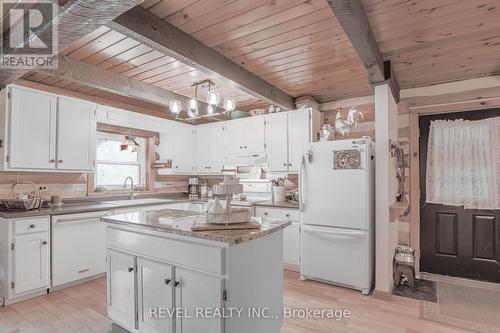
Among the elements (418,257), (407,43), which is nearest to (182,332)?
(407,43)

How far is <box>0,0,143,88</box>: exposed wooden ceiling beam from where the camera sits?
1.53m

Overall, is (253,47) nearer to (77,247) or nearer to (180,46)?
(180,46)

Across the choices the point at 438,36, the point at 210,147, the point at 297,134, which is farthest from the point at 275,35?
the point at 210,147

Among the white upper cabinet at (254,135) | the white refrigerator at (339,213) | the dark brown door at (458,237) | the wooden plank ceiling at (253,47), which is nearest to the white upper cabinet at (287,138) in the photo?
the white upper cabinet at (254,135)

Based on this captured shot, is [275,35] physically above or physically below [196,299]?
above

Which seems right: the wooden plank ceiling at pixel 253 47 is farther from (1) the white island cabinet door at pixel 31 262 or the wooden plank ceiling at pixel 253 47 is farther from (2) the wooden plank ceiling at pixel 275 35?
(1) the white island cabinet door at pixel 31 262

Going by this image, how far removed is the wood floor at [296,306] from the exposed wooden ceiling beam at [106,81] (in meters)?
2.21

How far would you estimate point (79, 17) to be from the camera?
1.66 meters

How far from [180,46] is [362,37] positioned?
1387mm

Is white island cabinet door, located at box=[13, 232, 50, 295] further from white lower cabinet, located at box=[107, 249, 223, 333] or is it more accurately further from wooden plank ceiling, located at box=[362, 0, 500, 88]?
wooden plank ceiling, located at box=[362, 0, 500, 88]

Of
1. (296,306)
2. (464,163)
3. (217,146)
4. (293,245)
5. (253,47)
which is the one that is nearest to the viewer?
(253,47)

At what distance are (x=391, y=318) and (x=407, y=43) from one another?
241 centimetres

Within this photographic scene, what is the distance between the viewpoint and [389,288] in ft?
9.71

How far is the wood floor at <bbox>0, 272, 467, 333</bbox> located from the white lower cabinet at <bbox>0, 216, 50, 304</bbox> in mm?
138
